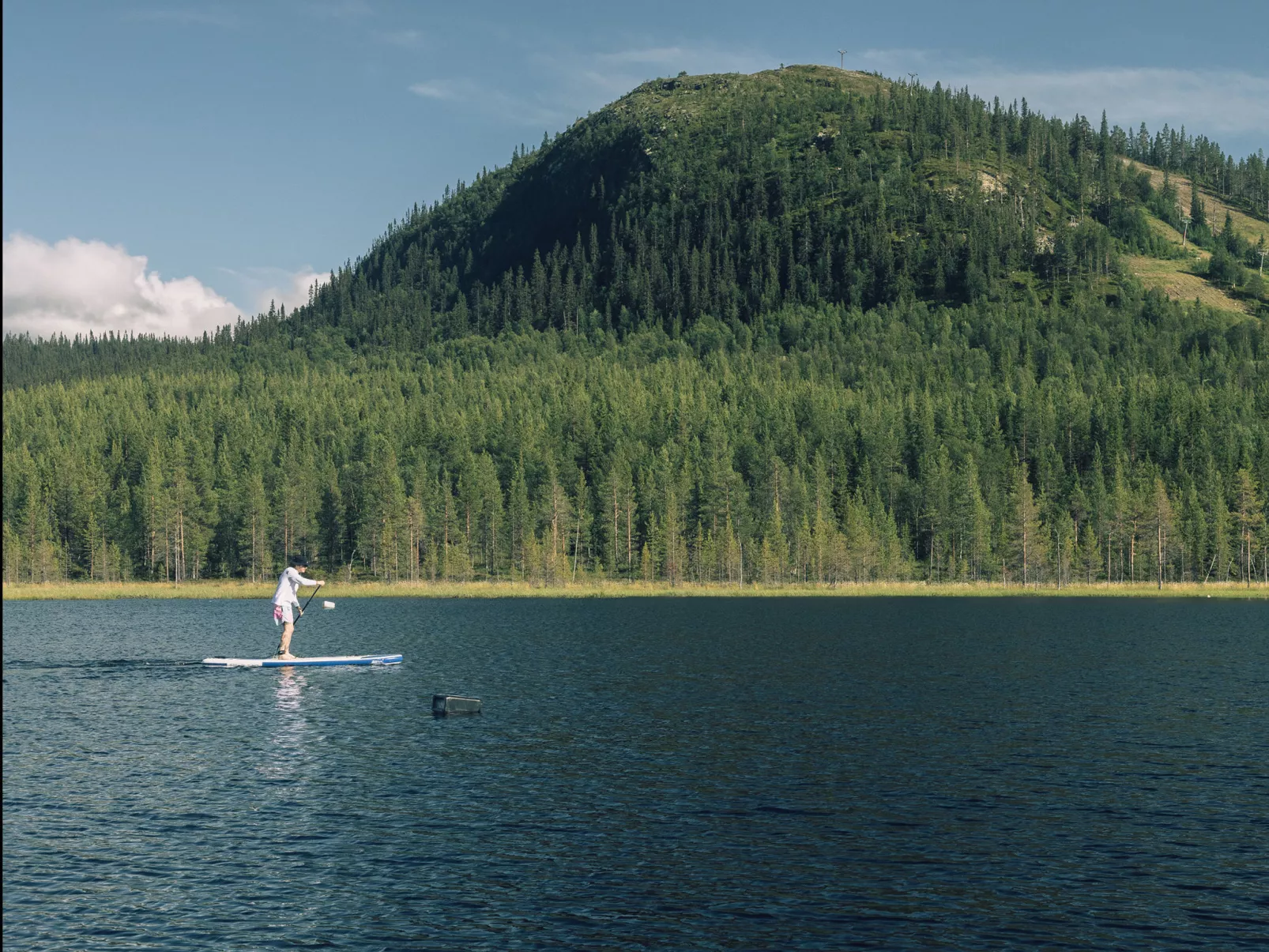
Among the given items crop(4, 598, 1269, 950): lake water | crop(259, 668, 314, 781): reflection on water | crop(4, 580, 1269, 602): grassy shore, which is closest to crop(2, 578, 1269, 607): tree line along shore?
crop(4, 580, 1269, 602): grassy shore

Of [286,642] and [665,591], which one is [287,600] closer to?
[286,642]

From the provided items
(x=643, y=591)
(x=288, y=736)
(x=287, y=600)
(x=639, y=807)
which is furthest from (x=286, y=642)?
(x=643, y=591)

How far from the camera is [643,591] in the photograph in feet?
637

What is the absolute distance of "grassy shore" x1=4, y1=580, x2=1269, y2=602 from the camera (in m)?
186

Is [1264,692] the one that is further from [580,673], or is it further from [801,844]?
[801,844]

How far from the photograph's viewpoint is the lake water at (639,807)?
2745 centimetres

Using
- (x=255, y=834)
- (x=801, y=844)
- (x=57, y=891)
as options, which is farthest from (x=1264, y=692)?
(x=57, y=891)

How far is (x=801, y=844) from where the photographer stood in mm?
34000

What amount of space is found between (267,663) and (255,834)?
4239 centimetres

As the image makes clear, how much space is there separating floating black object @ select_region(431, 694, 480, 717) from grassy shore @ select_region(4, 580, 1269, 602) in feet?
412

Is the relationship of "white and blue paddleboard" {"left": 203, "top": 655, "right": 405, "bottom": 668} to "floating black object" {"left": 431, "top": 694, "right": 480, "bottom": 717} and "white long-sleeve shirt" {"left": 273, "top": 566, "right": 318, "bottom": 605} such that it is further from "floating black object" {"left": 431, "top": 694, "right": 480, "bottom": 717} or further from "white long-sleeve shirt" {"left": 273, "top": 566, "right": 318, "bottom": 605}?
"floating black object" {"left": 431, "top": 694, "right": 480, "bottom": 717}

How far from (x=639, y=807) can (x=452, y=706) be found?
21.3m

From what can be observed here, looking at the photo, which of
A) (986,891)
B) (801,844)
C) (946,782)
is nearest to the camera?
(986,891)

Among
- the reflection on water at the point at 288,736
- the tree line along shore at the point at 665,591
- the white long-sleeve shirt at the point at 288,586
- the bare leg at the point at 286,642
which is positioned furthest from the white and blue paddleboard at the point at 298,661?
the tree line along shore at the point at 665,591
